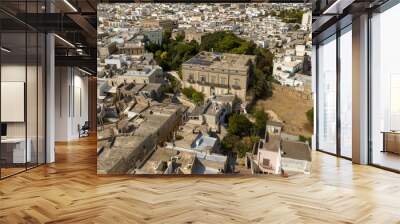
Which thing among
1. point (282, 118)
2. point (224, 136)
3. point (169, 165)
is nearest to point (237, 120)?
point (224, 136)

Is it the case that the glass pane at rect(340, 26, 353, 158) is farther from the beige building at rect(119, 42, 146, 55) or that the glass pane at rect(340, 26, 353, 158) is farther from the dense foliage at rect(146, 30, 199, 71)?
the beige building at rect(119, 42, 146, 55)

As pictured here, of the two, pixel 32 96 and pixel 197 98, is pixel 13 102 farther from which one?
pixel 197 98

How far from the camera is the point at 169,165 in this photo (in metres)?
6.44

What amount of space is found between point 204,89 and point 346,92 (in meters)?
4.35

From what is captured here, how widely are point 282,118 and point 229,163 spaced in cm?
118

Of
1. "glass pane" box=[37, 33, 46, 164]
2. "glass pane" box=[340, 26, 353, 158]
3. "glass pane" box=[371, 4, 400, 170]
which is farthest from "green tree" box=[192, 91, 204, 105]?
"glass pane" box=[340, 26, 353, 158]

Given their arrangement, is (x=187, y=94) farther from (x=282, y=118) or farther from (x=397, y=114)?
(x=397, y=114)

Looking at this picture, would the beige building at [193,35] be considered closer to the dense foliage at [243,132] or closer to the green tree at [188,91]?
the green tree at [188,91]

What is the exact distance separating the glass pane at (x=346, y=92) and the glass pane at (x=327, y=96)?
1.72ft

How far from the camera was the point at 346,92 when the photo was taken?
9211 mm

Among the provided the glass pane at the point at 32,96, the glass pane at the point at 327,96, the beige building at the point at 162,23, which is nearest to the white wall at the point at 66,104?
the glass pane at the point at 32,96

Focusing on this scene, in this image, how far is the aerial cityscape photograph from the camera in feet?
21.1

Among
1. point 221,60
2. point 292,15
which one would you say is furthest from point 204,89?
point 292,15

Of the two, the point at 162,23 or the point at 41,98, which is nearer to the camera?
the point at 162,23
